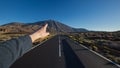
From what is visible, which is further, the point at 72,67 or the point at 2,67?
the point at 72,67

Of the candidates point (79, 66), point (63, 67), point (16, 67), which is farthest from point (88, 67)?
point (16, 67)

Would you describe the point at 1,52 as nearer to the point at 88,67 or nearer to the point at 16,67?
the point at 16,67

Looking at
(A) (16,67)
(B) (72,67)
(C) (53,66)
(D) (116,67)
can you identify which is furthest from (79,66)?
(A) (16,67)

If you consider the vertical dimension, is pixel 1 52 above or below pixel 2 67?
above

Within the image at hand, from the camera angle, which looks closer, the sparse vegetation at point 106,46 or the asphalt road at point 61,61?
the asphalt road at point 61,61

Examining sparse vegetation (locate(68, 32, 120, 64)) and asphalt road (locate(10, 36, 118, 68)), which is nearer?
asphalt road (locate(10, 36, 118, 68))

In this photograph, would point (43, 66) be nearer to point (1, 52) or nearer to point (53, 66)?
point (53, 66)

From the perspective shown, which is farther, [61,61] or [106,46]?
[106,46]

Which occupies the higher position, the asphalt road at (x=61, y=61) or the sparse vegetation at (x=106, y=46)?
the asphalt road at (x=61, y=61)

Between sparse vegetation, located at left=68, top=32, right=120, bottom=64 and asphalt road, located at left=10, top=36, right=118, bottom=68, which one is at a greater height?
asphalt road, located at left=10, top=36, right=118, bottom=68

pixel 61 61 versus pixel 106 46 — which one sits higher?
pixel 61 61
